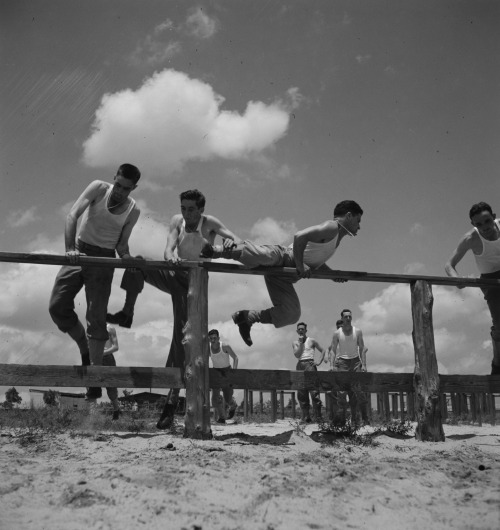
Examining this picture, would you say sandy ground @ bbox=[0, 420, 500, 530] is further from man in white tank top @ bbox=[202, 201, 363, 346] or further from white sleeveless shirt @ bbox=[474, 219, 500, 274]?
white sleeveless shirt @ bbox=[474, 219, 500, 274]

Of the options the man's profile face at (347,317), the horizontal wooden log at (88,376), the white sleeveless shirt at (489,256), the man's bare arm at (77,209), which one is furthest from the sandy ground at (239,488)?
the man's profile face at (347,317)

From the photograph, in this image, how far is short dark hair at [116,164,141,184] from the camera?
5094 millimetres

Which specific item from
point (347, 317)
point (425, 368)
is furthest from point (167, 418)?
point (347, 317)

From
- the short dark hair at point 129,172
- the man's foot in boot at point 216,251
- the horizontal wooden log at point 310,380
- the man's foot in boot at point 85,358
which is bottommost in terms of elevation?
the horizontal wooden log at point 310,380

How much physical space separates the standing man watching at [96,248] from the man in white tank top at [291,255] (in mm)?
926

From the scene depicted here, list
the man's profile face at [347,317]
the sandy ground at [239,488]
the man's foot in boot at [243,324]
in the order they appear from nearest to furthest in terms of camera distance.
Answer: the sandy ground at [239,488] → the man's foot in boot at [243,324] → the man's profile face at [347,317]

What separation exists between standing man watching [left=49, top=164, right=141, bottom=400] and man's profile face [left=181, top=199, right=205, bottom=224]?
17.6 inches

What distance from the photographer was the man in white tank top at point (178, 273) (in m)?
5.18

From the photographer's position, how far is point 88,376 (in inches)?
182

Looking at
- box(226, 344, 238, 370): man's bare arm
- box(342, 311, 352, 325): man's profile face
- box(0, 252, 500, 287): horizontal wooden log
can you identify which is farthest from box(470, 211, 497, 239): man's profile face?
box(226, 344, 238, 370): man's bare arm

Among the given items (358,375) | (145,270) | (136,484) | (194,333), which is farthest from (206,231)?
(136,484)

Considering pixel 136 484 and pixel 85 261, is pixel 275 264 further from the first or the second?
pixel 136 484

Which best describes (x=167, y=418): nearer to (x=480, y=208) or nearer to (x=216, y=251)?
(x=216, y=251)

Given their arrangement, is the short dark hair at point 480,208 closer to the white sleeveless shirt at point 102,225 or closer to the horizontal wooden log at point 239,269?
the horizontal wooden log at point 239,269
